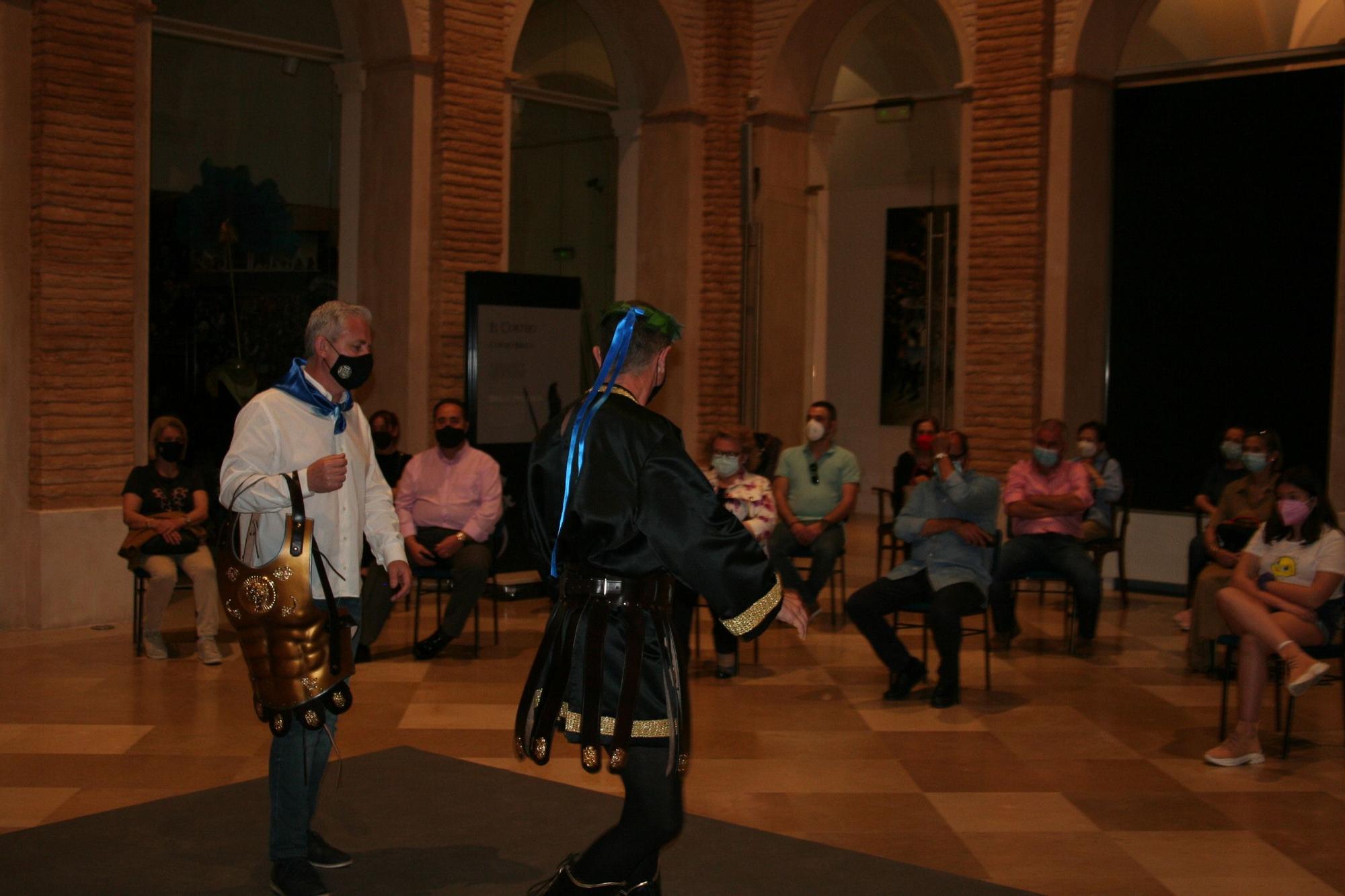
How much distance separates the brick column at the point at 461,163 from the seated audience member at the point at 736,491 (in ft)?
9.09

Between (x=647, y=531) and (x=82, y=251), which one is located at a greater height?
(x=82, y=251)

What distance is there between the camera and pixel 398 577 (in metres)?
4.00

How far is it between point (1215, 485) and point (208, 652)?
5.70m

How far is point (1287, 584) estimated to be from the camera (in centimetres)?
578

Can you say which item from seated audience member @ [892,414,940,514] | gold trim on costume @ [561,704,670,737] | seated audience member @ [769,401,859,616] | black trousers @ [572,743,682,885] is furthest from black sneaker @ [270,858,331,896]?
seated audience member @ [892,414,940,514]

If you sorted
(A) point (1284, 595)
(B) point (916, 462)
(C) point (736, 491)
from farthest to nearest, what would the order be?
(B) point (916, 462) → (C) point (736, 491) → (A) point (1284, 595)

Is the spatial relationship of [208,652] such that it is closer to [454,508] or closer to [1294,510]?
[454,508]

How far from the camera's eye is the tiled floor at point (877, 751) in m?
4.63

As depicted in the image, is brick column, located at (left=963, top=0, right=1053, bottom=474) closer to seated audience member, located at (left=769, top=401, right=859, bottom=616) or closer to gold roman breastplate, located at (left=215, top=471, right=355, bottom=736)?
seated audience member, located at (left=769, top=401, right=859, bottom=616)

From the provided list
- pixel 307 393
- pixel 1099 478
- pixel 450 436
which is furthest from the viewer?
pixel 1099 478

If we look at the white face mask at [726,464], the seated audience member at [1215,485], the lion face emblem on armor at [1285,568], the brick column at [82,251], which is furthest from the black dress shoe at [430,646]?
the seated audience member at [1215,485]

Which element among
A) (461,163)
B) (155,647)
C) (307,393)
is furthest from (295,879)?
(461,163)

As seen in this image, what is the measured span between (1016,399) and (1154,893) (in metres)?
5.98

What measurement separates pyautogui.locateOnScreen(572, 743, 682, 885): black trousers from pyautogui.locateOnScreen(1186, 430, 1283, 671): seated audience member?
4406 mm
